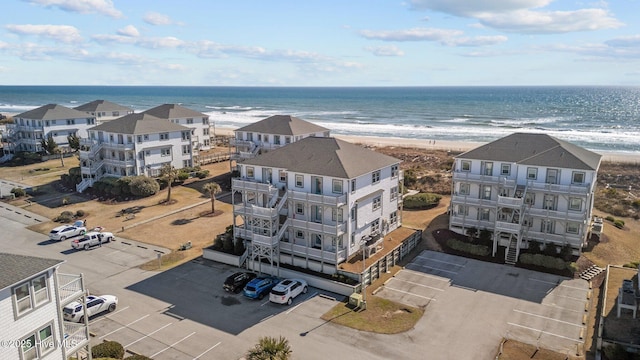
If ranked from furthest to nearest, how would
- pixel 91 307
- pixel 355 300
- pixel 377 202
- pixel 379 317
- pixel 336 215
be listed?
1. pixel 377 202
2. pixel 336 215
3. pixel 355 300
4. pixel 379 317
5. pixel 91 307

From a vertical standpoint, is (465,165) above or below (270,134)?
below

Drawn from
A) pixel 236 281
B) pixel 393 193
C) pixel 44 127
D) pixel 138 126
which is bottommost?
pixel 236 281

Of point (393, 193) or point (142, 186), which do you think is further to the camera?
point (142, 186)

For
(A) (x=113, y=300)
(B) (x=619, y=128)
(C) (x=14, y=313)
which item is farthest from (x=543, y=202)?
(B) (x=619, y=128)

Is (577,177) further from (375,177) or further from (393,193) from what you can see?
(375,177)

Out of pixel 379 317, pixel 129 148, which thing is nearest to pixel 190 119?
pixel 129 148

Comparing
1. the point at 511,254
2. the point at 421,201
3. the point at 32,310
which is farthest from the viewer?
the point at 421,201

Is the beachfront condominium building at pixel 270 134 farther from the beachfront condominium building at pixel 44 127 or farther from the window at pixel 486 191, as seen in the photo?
the beachfront condominium building at pixel 44 127
